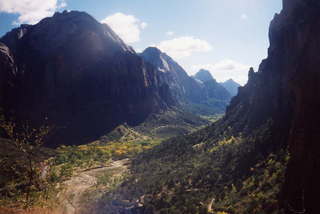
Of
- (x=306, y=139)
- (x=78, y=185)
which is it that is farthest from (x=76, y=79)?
(x=306, y=139)

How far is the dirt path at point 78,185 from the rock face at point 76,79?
56.9 meters

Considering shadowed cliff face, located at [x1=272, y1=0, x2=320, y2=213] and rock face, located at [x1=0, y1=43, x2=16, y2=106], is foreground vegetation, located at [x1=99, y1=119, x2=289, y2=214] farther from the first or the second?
→ rock face, located at [x1=0, y1=43, x2=16, y2=106]

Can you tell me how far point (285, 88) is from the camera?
43719 millimetres

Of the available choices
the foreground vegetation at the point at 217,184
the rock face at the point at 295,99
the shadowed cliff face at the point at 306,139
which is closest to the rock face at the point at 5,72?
the foreground vegetation at the point at 217,184

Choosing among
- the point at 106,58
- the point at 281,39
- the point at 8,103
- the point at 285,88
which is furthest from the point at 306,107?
the point at 106,58

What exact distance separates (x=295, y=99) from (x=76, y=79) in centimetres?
14515

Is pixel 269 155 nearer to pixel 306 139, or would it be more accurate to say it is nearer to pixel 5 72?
pixel 306 139

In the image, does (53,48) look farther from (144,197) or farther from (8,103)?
(144,197)

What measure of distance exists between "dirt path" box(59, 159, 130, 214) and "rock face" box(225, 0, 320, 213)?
2405cm

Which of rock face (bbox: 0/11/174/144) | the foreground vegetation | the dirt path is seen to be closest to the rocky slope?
the foreground vegetation

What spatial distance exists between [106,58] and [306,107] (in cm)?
15791

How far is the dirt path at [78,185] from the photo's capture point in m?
41.0

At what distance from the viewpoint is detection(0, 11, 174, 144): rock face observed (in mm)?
136375

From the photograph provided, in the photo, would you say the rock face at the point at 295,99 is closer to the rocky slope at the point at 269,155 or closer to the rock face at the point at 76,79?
the rocky slope at the point at 269,155
